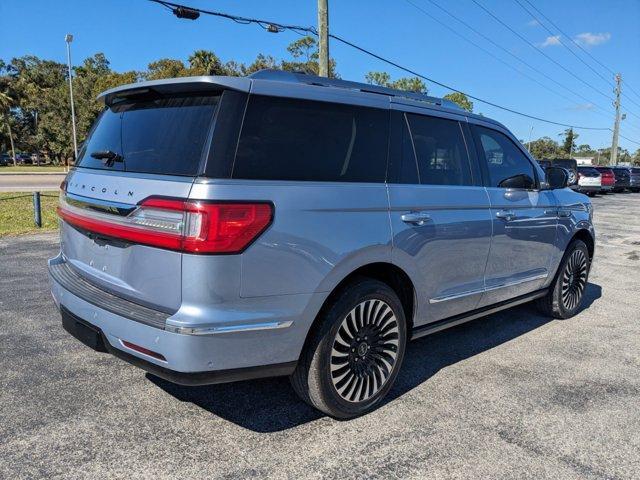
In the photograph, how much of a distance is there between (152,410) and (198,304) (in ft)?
3.86

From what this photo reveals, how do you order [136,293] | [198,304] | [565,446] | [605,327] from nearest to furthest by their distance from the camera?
[198,304] < [136,293] < [565,446] < [605,327]

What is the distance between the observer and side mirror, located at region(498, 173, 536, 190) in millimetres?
4379

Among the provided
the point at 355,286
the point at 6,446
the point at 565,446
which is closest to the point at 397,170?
the point at 355,286

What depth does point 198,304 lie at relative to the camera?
2494 millimetres

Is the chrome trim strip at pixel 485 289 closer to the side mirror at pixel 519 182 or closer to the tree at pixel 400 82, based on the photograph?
the side mirror at pixel 519 182

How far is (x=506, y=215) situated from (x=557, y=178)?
1.18m

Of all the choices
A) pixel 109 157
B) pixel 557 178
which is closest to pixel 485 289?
pixel 557 178

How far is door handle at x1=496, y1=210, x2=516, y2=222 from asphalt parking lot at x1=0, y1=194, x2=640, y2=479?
3.76ft

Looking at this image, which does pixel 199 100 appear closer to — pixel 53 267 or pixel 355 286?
pixel 355 286

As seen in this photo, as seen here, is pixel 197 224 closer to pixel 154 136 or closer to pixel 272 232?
pixel 272 232

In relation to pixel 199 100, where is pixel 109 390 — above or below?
below

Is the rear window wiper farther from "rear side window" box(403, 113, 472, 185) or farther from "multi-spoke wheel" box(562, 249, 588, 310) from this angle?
"multi-spoke wheel" box(562, 249, 588, 310)

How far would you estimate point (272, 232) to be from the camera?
2.62 m

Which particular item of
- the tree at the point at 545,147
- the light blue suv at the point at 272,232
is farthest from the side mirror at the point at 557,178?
the tree at the point at 545,147
